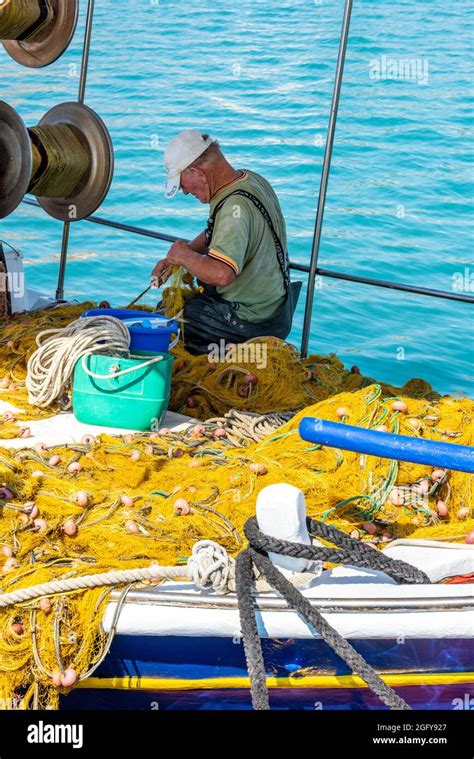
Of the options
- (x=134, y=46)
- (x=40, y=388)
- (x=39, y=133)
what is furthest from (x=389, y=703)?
(x=134, y=46)

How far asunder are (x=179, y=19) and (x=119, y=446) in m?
25.1

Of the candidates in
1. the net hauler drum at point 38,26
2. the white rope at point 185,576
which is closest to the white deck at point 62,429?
the white rope at point 185,576

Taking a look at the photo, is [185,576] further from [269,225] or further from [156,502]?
[269,225]

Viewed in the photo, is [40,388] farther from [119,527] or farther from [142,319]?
[119,527]

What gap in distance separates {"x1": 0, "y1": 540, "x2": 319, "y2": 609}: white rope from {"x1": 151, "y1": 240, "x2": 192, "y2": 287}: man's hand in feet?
8.91

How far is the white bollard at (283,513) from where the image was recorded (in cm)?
329

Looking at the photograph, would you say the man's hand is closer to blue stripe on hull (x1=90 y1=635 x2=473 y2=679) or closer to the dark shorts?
the dark shorts

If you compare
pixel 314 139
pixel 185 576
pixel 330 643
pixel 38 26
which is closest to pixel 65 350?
pixel 185 576

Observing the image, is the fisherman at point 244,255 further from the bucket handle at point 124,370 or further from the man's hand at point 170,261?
the bucket handle at point 124,370

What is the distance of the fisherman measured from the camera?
602cm

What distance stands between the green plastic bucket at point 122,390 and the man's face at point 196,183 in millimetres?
1489

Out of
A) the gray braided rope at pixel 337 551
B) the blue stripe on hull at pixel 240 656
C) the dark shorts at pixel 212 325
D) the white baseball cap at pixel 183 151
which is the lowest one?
the blue stripe on hull at pixel 240 656

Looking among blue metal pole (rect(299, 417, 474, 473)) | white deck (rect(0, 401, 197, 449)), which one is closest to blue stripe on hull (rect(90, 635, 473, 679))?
blue metal pole (rect(299, 417, 474, 473))

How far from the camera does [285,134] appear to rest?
2258 cm
